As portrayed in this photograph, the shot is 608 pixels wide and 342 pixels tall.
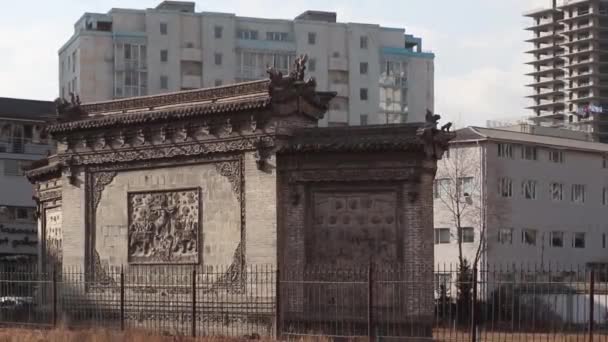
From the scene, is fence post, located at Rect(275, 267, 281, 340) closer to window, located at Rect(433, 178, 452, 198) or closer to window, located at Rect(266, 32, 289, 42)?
window, located at Rect(433, 178, 452, 198)

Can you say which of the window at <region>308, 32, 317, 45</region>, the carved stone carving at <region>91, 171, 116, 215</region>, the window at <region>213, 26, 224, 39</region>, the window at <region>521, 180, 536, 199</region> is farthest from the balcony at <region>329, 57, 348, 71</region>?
the carved stone carving at <region>91, 171, 116, 215</region>

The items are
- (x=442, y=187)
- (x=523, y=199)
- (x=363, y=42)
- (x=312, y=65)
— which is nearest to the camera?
(x=523, y=199)

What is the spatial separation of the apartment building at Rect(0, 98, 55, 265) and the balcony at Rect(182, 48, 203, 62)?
629 inches

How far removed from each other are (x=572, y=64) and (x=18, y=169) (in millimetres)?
77499

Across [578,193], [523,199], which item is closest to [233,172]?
[523,199]

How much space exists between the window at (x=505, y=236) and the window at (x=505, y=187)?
6.22 ft

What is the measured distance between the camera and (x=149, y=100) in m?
32.6

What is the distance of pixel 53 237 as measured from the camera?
37.6 meters

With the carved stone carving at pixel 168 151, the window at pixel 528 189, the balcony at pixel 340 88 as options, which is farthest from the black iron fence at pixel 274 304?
the balcony at pixel 340 88

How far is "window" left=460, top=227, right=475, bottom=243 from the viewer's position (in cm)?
6377

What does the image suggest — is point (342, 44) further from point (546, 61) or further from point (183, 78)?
point (546, 61)

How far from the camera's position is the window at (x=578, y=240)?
68.9 meters

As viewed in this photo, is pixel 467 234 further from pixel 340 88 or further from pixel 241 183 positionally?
pixel 241 183

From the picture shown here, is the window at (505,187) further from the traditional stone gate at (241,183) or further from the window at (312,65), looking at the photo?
the traditional stone gate at (241,183)
